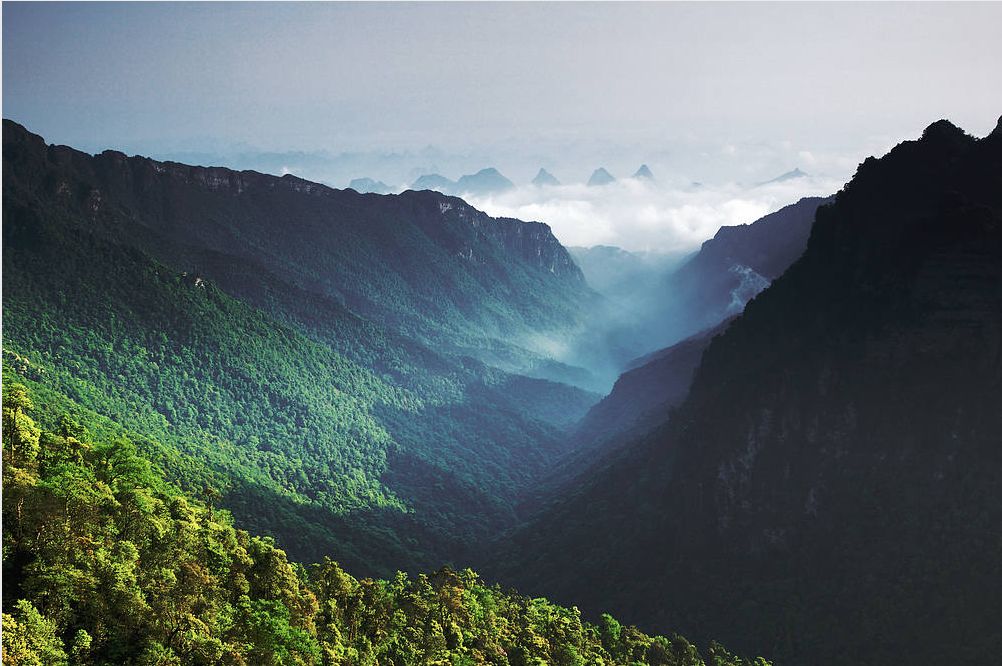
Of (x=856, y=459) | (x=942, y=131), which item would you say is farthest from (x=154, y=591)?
(x=942, y=131)

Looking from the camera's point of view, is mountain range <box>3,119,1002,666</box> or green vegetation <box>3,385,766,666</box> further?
mountain range <box>3,119,1002,666</box>

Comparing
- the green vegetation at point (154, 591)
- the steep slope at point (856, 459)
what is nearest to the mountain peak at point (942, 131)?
the steep slope at point (856, 459)

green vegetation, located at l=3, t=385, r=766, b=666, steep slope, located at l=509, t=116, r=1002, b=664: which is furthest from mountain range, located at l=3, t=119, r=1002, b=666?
steep slope, located at l=509, t=116, r=1002, b=664

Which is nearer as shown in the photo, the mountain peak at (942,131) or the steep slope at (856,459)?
the steep slope at (856,459)

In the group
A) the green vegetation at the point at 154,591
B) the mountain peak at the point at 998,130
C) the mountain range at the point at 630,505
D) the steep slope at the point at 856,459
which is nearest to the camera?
the green vegetation at the point at 154,591

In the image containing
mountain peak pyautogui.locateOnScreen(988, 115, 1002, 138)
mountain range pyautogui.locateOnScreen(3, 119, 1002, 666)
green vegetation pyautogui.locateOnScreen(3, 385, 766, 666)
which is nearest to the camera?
green vegetation pyautogui.locateOnScreen(3, 385, 766, 666)

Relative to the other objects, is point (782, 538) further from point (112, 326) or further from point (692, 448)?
point (112, 326)

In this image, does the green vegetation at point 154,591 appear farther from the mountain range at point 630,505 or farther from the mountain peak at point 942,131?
the mountain peak at point 942,131

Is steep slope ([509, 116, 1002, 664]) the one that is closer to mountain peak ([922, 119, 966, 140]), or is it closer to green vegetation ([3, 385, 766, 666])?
mountain peak ([922, 119, 966, 140])
